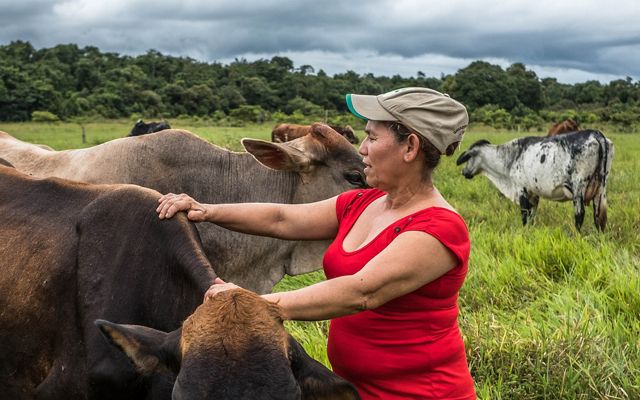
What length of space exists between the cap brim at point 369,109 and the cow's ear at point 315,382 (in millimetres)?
1020

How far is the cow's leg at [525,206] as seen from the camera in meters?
10.3

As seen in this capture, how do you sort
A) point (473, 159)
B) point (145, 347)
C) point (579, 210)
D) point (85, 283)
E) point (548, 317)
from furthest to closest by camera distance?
point (473, 159)
point (579, 210)
point (548, 317)
point (85, 283)
point (145, 347)

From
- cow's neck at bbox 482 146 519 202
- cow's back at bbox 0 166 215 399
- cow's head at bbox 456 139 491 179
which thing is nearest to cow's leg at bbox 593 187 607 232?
cow's neck at bbox 482 146 519 202

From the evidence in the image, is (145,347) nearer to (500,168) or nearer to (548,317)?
(548,317)

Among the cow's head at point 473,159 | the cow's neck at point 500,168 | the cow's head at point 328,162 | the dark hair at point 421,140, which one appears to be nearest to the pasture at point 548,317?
the cow's head at point 328,162

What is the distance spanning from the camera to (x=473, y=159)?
1343 centimetres

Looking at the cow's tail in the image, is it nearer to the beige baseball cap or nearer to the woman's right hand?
the beige baseball cap

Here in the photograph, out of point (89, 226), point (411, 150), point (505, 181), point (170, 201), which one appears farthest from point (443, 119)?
point (505, 181)

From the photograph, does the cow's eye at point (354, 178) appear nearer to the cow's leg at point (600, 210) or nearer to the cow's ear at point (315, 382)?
the cow's ear at point (315, 382)

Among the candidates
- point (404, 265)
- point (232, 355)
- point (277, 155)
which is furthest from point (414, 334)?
point (277, 155)

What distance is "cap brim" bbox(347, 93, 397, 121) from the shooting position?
2.79 metres

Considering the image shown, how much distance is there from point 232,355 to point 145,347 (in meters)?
0.37

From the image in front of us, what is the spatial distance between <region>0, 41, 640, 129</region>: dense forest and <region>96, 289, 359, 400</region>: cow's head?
140ft

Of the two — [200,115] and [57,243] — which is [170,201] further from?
[200,115]
